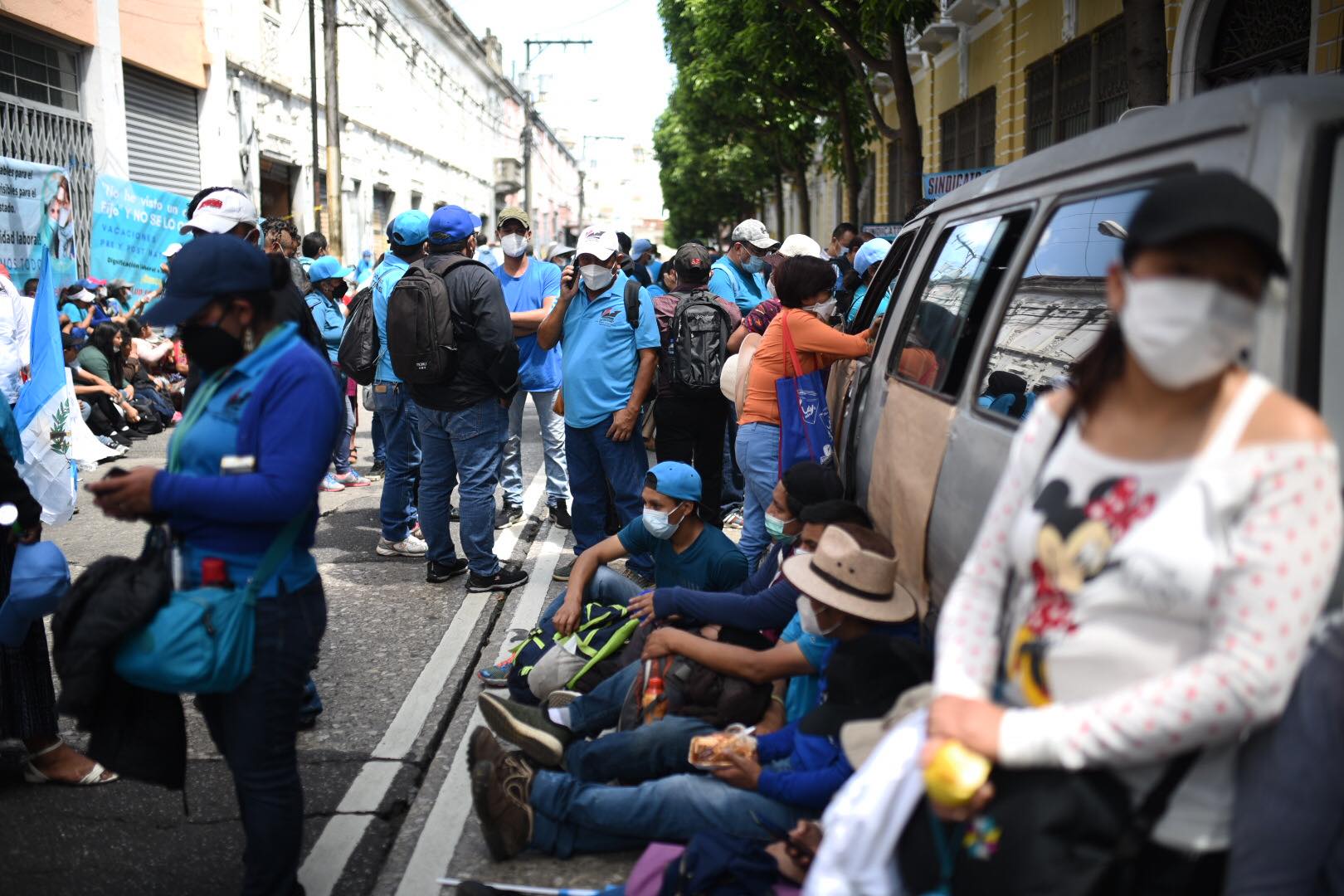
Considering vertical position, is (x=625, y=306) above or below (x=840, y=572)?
above

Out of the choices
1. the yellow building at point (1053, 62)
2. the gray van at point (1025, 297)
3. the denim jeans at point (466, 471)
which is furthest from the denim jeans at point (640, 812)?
the yellow building at point (1053, 62)

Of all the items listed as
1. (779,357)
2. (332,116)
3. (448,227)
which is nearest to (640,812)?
(779,357)

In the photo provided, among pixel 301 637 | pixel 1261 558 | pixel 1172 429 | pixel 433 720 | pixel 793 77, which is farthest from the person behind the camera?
pixel 793 77

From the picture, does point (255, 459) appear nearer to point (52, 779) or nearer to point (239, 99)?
point (52, 779)

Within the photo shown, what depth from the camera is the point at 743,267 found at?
8805mm

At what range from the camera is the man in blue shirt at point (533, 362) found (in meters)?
7.91

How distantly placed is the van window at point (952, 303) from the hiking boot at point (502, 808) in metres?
1.68

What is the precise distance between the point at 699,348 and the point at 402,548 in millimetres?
2190

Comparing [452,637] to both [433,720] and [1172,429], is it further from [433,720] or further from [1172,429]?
[1172,429]

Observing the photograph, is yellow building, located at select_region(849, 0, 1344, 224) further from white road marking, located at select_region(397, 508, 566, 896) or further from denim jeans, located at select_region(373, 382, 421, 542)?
white road marking, located at select_region(397, 508, 566, 896)

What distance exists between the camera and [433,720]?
470 cm

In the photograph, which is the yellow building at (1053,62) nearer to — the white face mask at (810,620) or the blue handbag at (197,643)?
the white face mask at (810,620)

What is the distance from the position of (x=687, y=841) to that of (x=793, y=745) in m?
0.40

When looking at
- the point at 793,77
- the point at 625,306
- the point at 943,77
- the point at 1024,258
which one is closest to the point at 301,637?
the point at 1024,258
